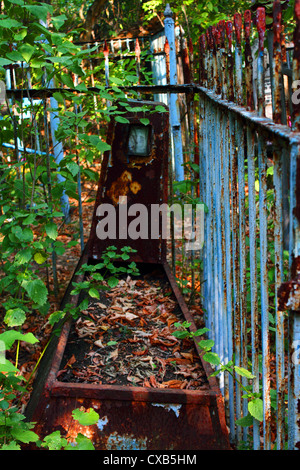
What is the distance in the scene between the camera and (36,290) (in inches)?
118

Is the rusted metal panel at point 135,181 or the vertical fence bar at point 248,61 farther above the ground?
the vertical fence bar at point 248,61

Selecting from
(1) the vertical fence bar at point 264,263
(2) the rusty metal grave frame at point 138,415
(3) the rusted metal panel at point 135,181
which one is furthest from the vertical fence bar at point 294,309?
(3) the rusted metal panel at point 135,181

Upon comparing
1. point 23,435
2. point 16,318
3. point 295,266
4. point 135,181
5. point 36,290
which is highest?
point 135,181

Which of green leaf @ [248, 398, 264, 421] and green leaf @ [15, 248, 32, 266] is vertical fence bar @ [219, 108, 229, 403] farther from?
green leaf @ [15, 248, 32, 266]

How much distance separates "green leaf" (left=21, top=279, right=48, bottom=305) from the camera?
2951mm

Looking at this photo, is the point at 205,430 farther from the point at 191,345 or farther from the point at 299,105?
the point at 299,105

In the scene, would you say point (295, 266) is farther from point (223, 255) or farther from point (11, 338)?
point (223, 255)

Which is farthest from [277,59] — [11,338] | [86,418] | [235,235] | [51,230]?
[51,230]

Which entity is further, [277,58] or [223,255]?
[223,255]

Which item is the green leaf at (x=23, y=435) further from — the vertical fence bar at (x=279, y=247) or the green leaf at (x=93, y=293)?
the green leaf at (x=93, y=293)

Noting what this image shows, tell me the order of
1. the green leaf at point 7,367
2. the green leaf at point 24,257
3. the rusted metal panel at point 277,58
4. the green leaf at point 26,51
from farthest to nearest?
the green leaf at point 24,257
the green leaf at point 26,51
the green leaf at point 7,367
the rusted metal panel at point 277,58

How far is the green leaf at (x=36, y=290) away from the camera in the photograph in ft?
9.68

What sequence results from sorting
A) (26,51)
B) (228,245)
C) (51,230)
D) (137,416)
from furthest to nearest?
1. (51,230)
2. (26,51)
3. (228,245)
4. (137,416)
